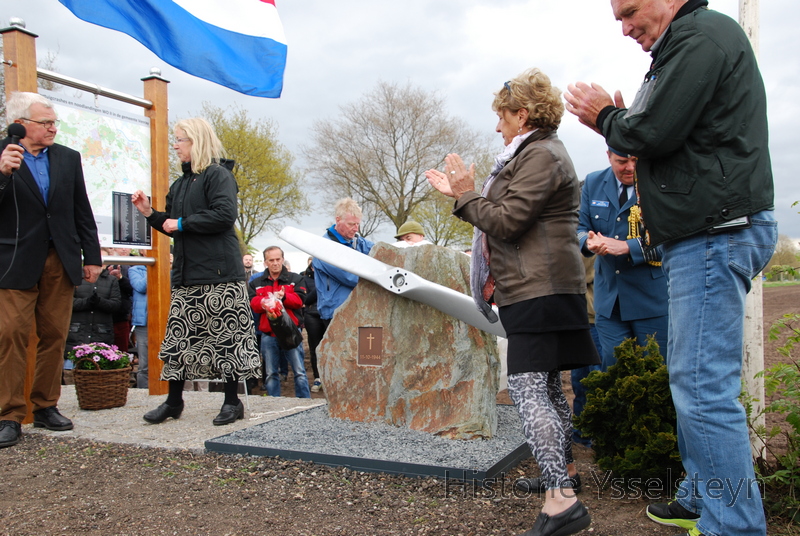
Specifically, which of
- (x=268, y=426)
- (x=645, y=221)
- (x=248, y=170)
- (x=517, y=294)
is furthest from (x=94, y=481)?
(x=248, y=170)

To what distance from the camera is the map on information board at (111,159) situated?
529cm

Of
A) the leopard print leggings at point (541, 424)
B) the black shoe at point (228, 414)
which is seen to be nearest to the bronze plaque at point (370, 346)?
the black shoe at point (228, 414)

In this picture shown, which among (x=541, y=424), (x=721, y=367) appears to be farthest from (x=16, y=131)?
(x=721, y=367)

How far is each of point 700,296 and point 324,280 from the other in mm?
4245

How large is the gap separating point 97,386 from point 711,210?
505 centimetres

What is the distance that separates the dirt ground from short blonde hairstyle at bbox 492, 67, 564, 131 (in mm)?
1805

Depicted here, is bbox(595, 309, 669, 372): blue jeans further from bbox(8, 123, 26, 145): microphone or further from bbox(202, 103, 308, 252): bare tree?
bbox(202, 103, 308, 252): bare tree

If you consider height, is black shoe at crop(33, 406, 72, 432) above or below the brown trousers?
below

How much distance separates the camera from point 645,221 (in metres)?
2.20

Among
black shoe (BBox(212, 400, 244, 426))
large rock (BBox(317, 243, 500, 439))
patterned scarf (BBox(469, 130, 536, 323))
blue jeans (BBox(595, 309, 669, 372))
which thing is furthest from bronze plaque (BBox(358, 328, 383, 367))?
patterned scarf (BBox(469, 130, 536, 323))

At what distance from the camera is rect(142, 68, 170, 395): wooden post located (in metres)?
5.87

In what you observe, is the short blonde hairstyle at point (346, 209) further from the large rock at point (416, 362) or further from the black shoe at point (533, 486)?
the black shoe at point (533, 486)

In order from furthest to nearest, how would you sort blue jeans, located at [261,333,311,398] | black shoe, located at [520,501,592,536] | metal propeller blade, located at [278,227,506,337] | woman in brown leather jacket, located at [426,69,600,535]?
blue jeans, located at [261,333,311,398], metal propeller blade, located at [278,227,506,337], woman in brown leather jacket, located at [426,69,600,535], black shoe, located at [520,501,592,536]

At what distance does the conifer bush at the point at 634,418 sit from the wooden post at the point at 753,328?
400 millimetres
